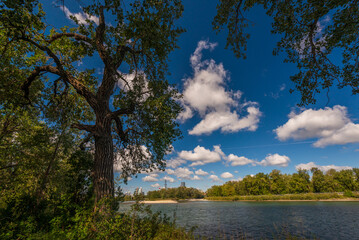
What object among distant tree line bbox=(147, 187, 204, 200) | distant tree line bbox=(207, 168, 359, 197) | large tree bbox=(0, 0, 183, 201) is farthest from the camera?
distant tree line bbox=(147, 187, 204, 200)

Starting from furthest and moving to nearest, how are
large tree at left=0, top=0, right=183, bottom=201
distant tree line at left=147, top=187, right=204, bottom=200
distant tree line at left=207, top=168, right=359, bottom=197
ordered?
1. distant tree line at left=147, top=187, right=204, bottom=200
2. distant tree line at left=207, top=168, right=359, bottom=197
3. large tree at left=0, top=0, right=183, bottom=201

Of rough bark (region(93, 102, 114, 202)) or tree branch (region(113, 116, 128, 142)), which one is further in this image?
tree branch (region(113, 116, 128, 142))

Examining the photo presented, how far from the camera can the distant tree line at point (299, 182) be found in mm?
66125

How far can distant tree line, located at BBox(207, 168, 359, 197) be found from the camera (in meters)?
66.1

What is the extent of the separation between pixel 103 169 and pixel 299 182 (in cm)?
9839

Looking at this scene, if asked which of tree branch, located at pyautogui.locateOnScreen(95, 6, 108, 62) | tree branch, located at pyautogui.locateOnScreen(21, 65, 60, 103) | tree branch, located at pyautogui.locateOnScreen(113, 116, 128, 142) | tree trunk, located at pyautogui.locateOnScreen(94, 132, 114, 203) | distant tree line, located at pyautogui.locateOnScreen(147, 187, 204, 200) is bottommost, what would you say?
distant tree line, located at pyautogui.locateOnScreen(147, 187, 204, 200)

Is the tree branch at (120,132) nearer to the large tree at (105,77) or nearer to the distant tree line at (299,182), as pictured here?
the large tree at (105,77)

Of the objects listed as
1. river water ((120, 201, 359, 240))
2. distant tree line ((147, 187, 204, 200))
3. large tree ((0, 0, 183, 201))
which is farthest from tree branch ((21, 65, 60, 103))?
distant tree line ((147, 187, 204, 200))

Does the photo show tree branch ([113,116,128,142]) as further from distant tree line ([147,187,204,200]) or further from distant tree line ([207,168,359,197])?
distant tree line ([147,187,204,200])

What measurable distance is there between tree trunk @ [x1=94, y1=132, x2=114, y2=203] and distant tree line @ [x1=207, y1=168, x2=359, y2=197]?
95657 millimetres

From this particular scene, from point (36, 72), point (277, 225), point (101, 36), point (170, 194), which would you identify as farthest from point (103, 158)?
point (170, 194)

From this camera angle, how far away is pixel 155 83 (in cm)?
770

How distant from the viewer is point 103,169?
6297 millimetres

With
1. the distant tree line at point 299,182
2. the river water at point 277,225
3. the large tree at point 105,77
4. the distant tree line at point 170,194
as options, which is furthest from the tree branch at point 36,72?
the distant tree line at point 170,194
